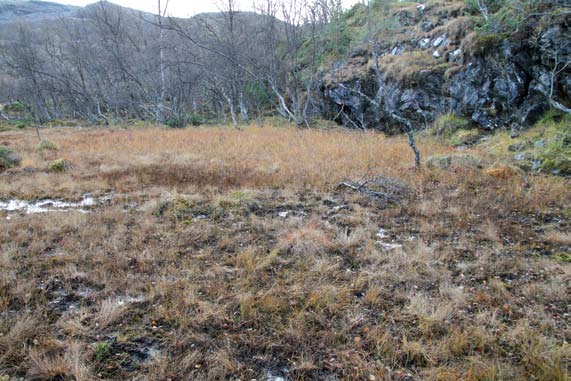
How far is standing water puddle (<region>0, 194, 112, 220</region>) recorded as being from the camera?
19.1 feet

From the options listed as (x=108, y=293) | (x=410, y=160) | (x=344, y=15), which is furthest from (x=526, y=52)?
(x=344, y=15)

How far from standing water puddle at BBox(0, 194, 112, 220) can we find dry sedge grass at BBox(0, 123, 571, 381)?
0.31 meters

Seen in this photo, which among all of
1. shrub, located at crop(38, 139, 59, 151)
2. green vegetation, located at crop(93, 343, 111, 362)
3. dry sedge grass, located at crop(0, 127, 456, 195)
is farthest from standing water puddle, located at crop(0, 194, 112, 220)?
shrub, located at crop(38, 139, 59, 151)

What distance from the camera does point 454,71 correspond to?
12.4 metres

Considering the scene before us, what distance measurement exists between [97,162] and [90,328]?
8.07 m

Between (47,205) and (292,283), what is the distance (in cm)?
534

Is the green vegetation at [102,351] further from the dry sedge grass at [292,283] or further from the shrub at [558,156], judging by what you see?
the shrub at [558,156]

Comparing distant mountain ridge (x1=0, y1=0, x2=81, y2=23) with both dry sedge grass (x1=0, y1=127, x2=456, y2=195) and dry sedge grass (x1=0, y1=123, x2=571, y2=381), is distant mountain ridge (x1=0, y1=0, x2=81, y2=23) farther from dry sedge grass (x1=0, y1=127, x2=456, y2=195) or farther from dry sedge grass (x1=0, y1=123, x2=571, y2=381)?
dry sedge grass (x1=0, y1=123, x2=571, y2=381)

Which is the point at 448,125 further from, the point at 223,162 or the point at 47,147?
the point at 47,147

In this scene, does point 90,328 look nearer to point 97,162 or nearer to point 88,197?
point 88,197

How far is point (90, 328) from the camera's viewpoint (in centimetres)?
288

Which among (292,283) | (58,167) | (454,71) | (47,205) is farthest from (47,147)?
(454,71)

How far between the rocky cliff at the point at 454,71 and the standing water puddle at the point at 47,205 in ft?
21.6

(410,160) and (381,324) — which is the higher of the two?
(410,160)
